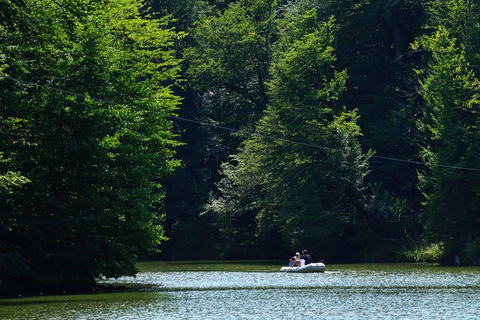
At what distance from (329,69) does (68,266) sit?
35090mm

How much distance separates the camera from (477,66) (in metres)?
53.4

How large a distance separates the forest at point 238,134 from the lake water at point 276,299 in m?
2.64

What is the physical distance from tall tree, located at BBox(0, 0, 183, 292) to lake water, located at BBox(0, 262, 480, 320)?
1.61m

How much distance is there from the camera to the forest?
3116cm

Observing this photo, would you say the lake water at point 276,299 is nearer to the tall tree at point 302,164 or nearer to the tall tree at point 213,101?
the tall tree at point 302,164

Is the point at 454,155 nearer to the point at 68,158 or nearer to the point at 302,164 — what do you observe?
the point at 302,164

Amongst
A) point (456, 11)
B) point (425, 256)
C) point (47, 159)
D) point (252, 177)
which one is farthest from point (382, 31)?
point (47, 159)

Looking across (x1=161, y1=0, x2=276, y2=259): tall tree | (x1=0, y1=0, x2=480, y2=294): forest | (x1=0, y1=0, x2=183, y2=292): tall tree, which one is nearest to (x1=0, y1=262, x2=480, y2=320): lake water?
(x1=0, y1=0, x2=183, y2=292): tall tree

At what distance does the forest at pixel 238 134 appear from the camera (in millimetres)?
31156

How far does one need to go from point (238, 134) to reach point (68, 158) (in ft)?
109

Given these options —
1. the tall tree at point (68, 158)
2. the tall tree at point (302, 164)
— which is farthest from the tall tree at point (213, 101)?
the tall tree at point (68, 158)

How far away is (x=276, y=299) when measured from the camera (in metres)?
28.5

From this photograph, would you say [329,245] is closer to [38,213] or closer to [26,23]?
[38,213]

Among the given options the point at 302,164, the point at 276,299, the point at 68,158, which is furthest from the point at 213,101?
the point at 276,299
